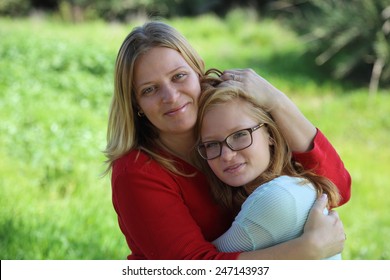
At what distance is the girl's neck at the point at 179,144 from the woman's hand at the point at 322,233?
0.52m

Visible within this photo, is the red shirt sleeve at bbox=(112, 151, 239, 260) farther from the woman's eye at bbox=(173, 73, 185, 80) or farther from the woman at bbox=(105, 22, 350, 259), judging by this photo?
the woman's eye at bbox=(173, 73, 185, 80)

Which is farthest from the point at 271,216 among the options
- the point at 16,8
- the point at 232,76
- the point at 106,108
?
the point at 16,8

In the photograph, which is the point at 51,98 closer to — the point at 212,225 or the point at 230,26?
the point at 212,225

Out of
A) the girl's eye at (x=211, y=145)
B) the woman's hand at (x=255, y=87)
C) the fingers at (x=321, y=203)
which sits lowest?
the fingers at (x=321, y=203)

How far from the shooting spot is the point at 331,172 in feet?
7.55

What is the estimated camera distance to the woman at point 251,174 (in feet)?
6.42

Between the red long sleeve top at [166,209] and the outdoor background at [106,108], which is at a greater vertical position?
the red long sleeve top at [166,209]

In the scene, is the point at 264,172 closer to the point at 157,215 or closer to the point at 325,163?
the point at 325,163

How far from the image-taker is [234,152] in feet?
6.78

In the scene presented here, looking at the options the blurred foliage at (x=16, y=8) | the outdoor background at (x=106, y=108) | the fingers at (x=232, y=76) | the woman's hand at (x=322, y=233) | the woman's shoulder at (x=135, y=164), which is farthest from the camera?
the blurred foliage at (x=16, y=8)

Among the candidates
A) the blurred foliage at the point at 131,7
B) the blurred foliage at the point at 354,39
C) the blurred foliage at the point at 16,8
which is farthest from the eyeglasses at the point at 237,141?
the blurred foliage at the point at 16,8

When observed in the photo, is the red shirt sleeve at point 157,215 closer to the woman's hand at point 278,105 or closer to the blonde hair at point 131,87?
the blonde hair at point 131,87
